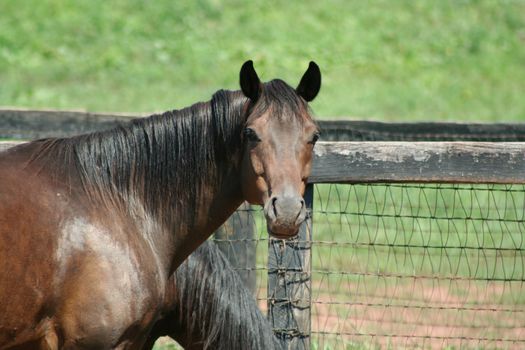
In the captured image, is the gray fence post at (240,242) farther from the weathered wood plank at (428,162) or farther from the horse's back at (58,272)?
the horse's back at (58,272)

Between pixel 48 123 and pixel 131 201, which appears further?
pixel 48 123

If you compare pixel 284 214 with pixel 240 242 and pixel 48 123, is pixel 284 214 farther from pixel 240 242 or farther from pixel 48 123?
pixel 48 123

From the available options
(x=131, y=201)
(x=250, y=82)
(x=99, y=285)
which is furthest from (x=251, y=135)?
(x=99, y=285)

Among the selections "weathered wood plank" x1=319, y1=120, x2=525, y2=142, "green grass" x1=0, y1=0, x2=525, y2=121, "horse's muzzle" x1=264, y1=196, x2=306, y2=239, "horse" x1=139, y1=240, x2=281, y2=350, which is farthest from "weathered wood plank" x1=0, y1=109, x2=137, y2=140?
"green grass" x1=0, y1=0, x2=525, y2=121

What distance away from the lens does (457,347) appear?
6227 millimetres

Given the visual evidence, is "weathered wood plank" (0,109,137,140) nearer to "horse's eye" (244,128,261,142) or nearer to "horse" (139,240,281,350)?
"horse" (139,240,281,350)

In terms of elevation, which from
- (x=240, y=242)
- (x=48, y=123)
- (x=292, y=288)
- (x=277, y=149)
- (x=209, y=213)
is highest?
(x=48, y=123)

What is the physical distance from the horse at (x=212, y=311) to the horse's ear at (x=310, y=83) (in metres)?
1.13

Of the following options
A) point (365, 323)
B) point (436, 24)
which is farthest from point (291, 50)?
point (365, 323)

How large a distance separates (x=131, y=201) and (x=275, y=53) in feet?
42.1

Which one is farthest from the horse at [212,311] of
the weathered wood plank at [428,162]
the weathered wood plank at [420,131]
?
the weathered wood plank at [420,131]

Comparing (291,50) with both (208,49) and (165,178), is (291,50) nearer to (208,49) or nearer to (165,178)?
(208,49)

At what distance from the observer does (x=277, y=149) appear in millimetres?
3881

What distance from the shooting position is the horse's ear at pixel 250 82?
3.96 meters
